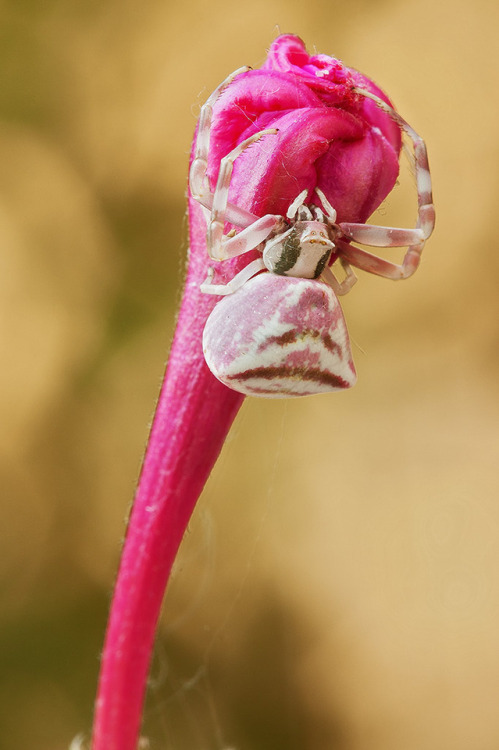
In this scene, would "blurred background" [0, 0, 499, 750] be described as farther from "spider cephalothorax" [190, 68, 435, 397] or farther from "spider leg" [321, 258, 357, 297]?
"spider cephalothorax" [190, 68, 435, 397]

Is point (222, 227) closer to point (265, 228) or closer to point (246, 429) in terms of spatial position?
point (265, 228)

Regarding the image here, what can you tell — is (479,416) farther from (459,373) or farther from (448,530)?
(448,530)

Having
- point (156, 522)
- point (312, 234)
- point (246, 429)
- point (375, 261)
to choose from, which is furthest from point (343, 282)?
point (246, 429)

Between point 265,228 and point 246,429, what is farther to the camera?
point 246,429

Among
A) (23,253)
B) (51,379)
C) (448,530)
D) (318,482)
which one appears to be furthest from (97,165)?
(448,530)

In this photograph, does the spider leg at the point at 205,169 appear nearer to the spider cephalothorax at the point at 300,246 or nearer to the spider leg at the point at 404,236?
the spider cephalothorax at the point at 300,246

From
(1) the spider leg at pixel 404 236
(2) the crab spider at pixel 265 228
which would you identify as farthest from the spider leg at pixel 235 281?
(1) the spider leg at pixel 404 236
